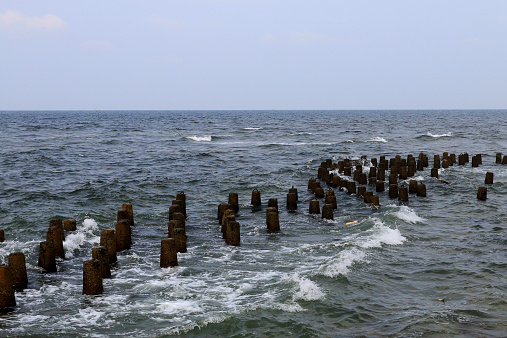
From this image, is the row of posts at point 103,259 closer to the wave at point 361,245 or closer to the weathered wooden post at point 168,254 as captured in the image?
the weathered wooden post at point 168,254

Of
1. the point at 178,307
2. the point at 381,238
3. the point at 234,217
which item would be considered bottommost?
the point at 178,307

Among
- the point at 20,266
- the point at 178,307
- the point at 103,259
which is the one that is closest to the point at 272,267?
the point at 178,307

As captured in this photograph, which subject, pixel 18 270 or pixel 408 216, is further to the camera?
pixel 408 216

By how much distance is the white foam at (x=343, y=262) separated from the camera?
460 inches

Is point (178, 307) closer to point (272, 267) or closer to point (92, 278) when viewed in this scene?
point (92, 278)

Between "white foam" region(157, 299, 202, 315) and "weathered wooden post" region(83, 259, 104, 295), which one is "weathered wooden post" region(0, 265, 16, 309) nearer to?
"weathered wooden post" region(83, 259, 104, 295)

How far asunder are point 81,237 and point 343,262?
24.8 feet

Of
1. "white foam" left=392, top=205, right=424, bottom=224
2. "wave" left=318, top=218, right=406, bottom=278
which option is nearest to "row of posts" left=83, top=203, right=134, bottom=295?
"wave" left=318, top=218, right=406, bottom=278

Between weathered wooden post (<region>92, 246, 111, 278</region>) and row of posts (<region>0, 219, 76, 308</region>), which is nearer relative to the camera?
row of posts (<region>0, 219, 76, 308</region>)

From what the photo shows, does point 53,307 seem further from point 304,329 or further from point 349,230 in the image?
point 349,230

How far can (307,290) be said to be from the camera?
1050 centimetres

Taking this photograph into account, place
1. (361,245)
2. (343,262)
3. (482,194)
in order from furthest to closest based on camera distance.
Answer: (482,194) → (361,245) → (343,262)

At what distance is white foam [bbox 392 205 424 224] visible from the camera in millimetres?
16938

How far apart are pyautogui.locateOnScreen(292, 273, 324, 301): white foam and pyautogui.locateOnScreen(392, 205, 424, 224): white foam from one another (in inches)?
281
